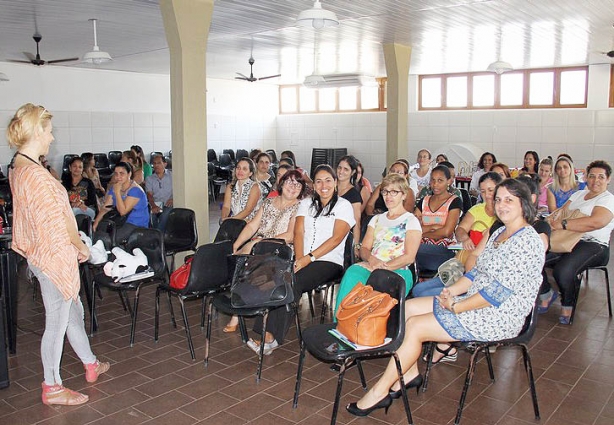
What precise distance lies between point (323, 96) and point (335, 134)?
1.18 metres

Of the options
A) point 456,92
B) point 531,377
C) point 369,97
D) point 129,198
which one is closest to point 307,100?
point 369,97

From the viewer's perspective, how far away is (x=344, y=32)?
808cm

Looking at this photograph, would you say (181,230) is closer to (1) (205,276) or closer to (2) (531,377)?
(1) (205,276)

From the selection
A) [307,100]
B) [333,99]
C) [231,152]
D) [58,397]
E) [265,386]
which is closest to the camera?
[58,397]

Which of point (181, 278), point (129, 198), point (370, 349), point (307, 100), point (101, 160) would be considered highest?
point (307, 100)

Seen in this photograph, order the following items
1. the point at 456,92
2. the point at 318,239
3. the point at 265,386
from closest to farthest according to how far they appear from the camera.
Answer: the point at 265,386 → the point at 318,239 → the point at 456,92

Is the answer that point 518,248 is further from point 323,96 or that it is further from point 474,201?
point 323,96

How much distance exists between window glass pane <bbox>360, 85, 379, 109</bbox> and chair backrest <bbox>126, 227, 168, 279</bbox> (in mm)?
11221

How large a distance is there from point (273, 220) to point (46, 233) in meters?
1.86

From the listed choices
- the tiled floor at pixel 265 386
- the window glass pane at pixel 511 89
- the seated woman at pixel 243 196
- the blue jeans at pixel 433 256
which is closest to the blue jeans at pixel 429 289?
the tiled floor at pixel 265 386

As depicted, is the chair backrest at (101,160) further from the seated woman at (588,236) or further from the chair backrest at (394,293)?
the chair backrest at (394,293)

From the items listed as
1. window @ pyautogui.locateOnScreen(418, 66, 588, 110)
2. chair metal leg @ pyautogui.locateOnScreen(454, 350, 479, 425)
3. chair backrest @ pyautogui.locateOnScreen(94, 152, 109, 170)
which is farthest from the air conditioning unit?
chair metal leg @ pyautogui.locateOnScreen(454, 350, 479, 425)

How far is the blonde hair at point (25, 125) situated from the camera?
3.16m

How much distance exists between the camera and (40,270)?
127 inches
